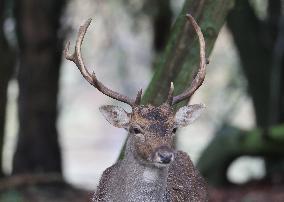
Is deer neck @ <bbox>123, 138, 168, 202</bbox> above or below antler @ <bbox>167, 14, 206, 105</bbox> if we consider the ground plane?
below

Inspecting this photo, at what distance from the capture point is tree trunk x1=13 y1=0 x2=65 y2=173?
12070 mm

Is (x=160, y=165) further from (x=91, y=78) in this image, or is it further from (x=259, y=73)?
(x=259, y=73)

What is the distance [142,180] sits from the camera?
22.4 feet

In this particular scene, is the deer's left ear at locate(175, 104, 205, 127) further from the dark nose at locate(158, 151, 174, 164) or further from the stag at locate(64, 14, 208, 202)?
the dark nose at locate(158, 151, 174, 164)

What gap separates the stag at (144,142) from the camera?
657 centimetres

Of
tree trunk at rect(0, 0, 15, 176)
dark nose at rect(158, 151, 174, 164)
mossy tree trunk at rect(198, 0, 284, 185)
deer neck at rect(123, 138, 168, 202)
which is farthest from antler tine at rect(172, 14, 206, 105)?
mossy tree trunk at rect(198, 0, 284, 185)

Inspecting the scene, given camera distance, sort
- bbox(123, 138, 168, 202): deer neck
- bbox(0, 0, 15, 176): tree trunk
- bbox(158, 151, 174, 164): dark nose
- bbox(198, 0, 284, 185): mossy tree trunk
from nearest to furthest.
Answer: bbox(158, 151, 174, 164): dark nose < bbox(123, 138, 168, 202): deer neck < bbox(0, 0, 15, 176): tree trunk < bbox(198, 0, 284, 185): mossy tree trunk

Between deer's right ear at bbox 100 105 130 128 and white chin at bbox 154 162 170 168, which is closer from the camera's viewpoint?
white chin at bbox 154 162 170 168

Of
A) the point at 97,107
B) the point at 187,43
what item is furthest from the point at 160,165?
the point at 97,107

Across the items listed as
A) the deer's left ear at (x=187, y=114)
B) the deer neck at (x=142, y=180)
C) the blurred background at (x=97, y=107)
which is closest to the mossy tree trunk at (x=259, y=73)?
the blurred background at (x=97, y=107)

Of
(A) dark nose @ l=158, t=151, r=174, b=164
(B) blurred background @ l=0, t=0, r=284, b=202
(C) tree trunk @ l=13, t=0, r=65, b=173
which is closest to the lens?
(A) dark nose @ l=158, t=151, r=174, b=164

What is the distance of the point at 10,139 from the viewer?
19.0 metres

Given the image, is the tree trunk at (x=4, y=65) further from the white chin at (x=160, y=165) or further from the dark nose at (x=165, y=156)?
the dark nose at (x=165, y=156)

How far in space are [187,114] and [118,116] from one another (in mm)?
583
